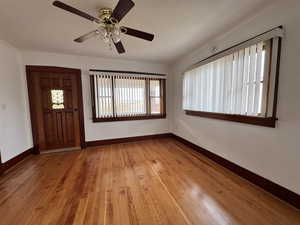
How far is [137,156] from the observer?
287 centimetres

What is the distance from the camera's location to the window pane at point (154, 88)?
3.97 m

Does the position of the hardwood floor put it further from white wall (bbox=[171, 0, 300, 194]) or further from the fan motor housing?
the fan motor housing

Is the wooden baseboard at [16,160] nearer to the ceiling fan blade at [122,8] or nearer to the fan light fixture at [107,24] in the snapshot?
the fan light fixture at [107,24]

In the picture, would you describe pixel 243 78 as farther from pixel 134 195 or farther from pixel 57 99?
pixel 57 99

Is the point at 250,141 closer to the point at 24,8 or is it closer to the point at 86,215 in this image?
the point at 86,215

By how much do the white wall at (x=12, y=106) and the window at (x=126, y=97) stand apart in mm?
1449

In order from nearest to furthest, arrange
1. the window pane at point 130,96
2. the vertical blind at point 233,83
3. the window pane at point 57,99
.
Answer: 1. the vertical blind at point 233,83
2. the window pane at point 57,99
3. the window pane at point 130,96

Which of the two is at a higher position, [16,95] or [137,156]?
[16,95]

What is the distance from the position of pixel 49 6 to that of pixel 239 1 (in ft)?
7.39

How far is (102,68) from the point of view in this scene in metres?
3.45

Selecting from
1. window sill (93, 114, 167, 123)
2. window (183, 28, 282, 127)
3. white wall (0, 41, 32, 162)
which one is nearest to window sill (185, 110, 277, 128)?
window (183, 28, 282, 127)

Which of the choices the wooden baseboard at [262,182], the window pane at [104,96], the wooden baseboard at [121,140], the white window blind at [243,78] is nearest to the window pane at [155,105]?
the wooden baseboard at [121,140]

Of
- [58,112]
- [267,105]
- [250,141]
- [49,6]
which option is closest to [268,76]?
[267,105]

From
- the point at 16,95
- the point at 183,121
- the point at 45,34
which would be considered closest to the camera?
the point at 45,34
